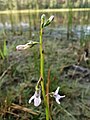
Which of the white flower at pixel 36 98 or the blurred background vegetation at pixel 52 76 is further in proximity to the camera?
the blurred background vegetation at pixel 52 76

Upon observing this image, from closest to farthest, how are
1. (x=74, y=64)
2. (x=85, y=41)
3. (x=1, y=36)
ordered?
1. (x=74, y=64)
2. (x=85, y=41)
3. (x=1, y=36)

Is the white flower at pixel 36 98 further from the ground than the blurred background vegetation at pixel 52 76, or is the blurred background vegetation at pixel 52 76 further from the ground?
the white flower at pixel 36 98

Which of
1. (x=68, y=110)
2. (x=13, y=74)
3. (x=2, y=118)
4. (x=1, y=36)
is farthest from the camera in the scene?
(x=1, y=36)

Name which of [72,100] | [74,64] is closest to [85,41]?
[74,64]

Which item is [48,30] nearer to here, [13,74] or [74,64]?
[74,64]

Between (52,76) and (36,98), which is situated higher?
(36,98)

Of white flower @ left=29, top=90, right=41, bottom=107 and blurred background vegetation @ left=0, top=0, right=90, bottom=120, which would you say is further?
blurred background vegetation @ left=0, top=0, right=90, bottom=120

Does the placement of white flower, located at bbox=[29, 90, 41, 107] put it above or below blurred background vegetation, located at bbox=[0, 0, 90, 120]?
above

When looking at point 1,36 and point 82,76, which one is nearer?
point 82,76

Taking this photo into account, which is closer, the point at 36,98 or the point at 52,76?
the point at 36,98
